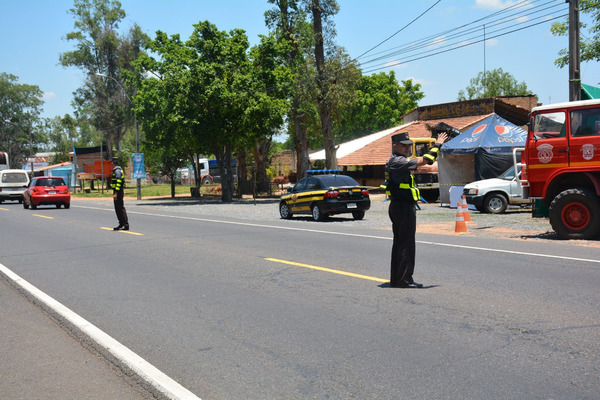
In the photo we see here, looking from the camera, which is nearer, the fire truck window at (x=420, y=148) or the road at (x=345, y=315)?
the road at (x=345, y=315)

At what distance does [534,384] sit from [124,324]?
4.03 metres

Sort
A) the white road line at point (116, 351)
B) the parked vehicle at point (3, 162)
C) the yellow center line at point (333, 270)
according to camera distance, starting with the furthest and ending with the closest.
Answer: the parked vehicle at point (3, 162)
the yellow center line at point (333, 270)
the white road line at point (116, 351)

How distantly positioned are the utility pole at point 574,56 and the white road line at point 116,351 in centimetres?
1471

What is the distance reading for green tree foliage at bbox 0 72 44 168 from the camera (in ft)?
320

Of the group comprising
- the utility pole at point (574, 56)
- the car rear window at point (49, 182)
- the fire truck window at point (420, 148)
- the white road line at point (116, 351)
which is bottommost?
the white road line at point (116, 351)

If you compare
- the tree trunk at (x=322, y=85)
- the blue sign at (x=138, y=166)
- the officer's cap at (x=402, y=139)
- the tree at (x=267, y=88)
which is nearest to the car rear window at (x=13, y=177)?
the blue sign at (x=138, y=166)

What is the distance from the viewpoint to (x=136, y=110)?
39250 millimetres

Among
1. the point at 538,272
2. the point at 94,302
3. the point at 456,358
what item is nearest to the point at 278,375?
the point at 456,358

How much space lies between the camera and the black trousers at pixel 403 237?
753cm

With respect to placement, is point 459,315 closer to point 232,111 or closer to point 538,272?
point 538,272

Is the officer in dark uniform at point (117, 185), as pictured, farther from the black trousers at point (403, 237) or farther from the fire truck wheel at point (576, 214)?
the fire truck wheel at point (576, 214)

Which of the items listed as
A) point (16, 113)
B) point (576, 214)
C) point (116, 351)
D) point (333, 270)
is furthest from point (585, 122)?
point (16, 113)

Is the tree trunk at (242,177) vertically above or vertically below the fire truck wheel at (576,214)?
above

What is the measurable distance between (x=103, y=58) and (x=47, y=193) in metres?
37.7
